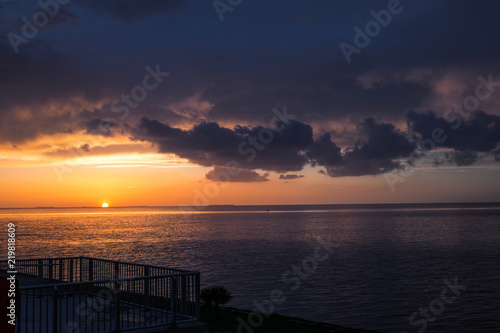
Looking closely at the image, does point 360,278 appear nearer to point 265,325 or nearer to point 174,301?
point 265,325

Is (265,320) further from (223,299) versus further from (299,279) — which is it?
(299,279)

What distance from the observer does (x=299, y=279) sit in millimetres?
44250

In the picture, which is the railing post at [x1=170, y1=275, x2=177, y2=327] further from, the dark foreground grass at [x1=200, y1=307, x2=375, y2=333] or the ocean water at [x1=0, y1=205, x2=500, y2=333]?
the ocean water at [x1=0, y1=205, x2=500, y2=333]

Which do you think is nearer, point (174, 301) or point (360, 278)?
point (174, 301)

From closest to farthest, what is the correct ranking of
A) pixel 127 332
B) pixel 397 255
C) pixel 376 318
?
pixel 127 332 → pixel 376 318 → pixel 397 255

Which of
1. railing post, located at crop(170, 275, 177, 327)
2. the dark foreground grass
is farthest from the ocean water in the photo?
railing post, located at crop(170, 275, 177, 327)

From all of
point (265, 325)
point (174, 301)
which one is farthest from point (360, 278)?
point (174, 301)

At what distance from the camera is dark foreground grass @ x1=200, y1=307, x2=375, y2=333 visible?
1869 centimetres

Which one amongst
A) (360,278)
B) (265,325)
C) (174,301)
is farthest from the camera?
(360,278)

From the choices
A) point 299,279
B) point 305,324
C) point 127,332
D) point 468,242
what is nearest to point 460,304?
point 299,279

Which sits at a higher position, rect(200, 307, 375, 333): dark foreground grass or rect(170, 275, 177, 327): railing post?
rect(170, 275, 177, 327): railing post

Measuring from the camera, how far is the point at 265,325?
20.5m

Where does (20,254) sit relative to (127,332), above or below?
below

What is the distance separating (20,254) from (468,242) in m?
81.0
